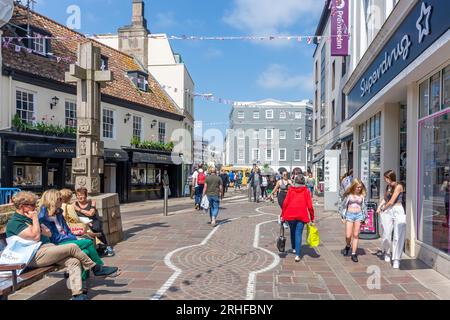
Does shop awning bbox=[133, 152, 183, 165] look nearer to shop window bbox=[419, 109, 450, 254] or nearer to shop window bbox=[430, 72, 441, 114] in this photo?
shop window bbox=[419, 109, 450, 254]

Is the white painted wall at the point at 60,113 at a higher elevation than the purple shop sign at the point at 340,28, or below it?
below

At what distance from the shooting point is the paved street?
485 cm

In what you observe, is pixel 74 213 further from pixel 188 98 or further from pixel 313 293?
pixel 188 98

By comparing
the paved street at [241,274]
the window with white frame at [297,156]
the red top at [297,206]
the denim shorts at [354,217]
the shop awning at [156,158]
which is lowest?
the paved street at [241,274]

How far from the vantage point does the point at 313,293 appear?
491 centimetres

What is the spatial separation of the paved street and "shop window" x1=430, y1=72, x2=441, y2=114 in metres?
2.67

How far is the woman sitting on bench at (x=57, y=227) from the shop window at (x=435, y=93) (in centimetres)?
572

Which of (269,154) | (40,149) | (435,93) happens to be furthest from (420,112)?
(269,154)

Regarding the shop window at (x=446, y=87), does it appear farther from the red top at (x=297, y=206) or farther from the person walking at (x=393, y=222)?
the red top at (x=297, y=206)

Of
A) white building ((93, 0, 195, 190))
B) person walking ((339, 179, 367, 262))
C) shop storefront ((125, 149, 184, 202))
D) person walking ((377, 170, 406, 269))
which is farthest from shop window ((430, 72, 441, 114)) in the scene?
white building ((93, 0, 195, 190))

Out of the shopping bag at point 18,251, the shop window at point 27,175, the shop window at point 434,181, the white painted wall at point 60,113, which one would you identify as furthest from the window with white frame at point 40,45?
the shop window at point 434,181

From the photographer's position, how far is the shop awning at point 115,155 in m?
18.4
